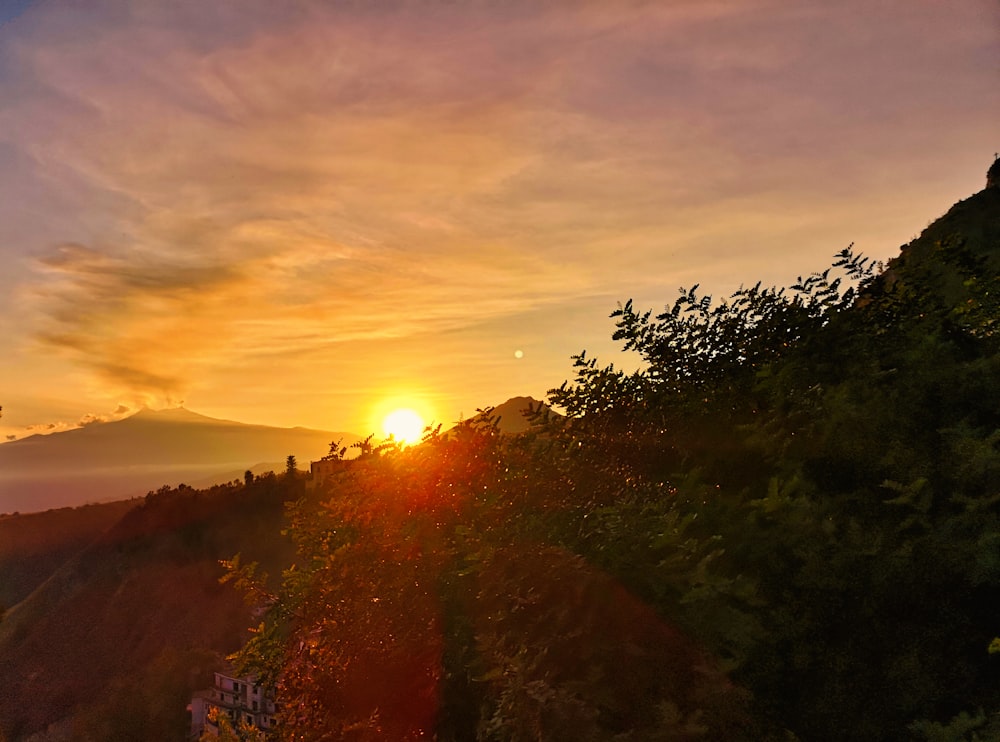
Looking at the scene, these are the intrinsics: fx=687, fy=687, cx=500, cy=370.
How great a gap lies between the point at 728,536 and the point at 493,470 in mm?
2068

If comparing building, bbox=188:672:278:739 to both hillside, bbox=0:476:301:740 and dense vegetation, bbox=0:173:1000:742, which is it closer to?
hillside, bbox=0:476:301:740

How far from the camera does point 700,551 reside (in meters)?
3.72

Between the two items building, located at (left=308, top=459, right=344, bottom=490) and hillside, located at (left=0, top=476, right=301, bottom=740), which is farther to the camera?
hillside, located at (left=0, top=476, right=301, bottom=740)

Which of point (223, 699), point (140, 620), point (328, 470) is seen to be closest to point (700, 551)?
point (328, 470)

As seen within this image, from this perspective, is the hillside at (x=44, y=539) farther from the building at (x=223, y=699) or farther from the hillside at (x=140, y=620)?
the building at (x=223, y=699)

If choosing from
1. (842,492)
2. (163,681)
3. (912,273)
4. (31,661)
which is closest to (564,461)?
(842,492)

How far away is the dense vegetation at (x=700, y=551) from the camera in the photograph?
137 inches

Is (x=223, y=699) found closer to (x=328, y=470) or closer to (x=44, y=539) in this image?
(x=328, y=470)

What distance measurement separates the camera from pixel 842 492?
419cm

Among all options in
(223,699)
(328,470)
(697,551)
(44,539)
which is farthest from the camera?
(44,539)

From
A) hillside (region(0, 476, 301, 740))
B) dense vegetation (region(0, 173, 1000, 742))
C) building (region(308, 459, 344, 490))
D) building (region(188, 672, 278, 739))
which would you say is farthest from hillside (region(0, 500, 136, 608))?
dense vegetation (region(0, 173, 1000, 742))

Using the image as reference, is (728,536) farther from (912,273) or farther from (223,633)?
(223,633)

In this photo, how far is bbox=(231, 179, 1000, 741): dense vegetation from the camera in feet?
11.4

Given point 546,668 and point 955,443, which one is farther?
point 955,443
